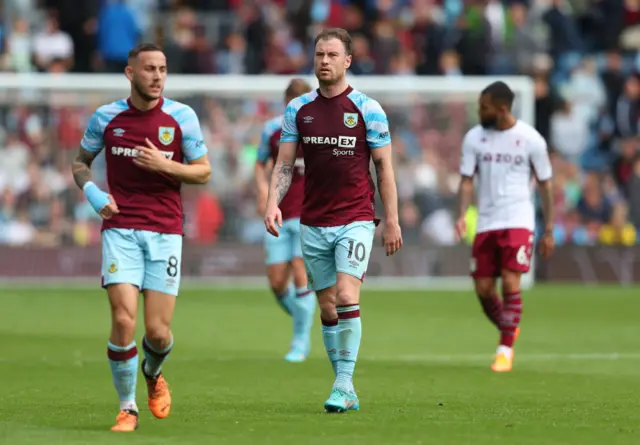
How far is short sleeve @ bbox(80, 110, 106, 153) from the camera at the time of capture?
9.56 m

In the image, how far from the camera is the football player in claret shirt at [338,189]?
1006 centimetres

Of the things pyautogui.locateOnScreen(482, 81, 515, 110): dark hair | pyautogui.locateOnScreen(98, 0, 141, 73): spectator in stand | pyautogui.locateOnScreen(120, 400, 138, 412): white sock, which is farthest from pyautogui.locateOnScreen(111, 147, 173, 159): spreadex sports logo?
pyautogui.locateOnScreen(98, 0, 141, 73): spectator in stand

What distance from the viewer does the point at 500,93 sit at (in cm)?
1348

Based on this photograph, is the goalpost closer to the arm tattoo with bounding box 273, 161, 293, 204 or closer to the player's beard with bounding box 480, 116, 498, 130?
the player's beard with bounding box 480, 116, 498, 130

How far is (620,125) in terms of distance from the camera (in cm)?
2900

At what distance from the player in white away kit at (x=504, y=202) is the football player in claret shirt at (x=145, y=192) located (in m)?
4.63

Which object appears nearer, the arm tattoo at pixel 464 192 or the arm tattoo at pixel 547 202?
the arm tattoo at pixel 547 202

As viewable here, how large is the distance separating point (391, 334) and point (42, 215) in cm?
993

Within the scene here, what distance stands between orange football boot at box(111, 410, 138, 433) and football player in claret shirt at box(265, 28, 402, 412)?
1.49 m

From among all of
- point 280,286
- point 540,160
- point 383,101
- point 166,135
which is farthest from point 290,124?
point 383,101

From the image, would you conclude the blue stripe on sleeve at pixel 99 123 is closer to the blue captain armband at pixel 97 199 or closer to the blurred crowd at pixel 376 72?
the blue captain armband at pixel 97 199

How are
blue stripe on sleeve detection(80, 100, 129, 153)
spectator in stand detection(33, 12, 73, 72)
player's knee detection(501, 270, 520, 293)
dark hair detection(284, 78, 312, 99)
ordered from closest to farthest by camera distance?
blue stripe on sleeve detection(80, 100, 129, 153), player's knee detection(501, 270, 520, 293), dark hair detection(284, 78, 312, 99), spectator in stand detection(33, 12, 73, 72)

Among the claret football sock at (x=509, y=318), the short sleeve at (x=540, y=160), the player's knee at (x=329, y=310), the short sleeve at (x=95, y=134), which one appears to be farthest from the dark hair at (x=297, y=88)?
the short sleeve at (x=95, y=134)

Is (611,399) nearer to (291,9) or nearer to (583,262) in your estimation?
(583,262)
